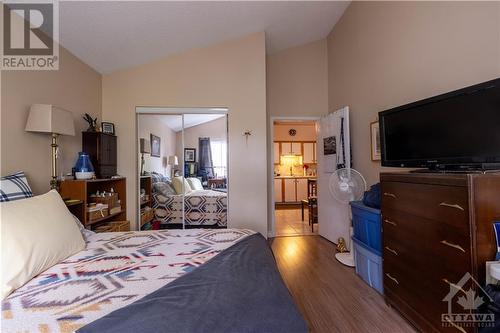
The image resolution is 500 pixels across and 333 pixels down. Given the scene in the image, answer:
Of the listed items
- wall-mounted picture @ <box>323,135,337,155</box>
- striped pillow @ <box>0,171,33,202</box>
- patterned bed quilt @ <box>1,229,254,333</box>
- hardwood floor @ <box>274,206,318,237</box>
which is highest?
wall-mounted picture @ <box>323,135,337,155</box>

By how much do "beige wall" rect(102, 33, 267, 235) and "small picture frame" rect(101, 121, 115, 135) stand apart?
4.4 inches

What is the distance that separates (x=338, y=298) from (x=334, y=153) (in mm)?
1944

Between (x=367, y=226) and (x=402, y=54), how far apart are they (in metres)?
1.76

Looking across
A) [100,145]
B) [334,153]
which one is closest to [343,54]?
[334,153]

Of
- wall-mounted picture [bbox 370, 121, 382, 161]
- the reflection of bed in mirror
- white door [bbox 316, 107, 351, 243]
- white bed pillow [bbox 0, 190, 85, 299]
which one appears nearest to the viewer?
white bed pillow [bbox 0, 190, 85, 299]

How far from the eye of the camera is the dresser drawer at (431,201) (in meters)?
1.23

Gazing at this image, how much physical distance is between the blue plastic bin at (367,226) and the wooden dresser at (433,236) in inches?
8.7

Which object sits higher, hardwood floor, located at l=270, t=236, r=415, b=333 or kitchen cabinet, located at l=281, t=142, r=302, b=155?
kitchen cabinet, located at l=281, t=142, r=302, b=155

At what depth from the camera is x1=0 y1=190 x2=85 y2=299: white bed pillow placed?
1.03 metres

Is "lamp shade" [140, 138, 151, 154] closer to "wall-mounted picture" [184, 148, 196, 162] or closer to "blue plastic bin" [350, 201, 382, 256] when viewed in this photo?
"wall-mounted picture" [184, 148, 196, 162]

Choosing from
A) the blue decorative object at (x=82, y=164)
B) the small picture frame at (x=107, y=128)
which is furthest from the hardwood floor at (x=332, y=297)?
the small picture frame at (x=107, y=128)

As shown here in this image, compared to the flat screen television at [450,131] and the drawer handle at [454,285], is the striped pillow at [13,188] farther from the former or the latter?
the flat screen television at [450,131]

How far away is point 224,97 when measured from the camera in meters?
3.38

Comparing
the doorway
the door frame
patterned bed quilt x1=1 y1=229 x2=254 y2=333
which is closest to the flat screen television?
patterned bed quilt x1=1 y1=229 x2=254 y2=333
